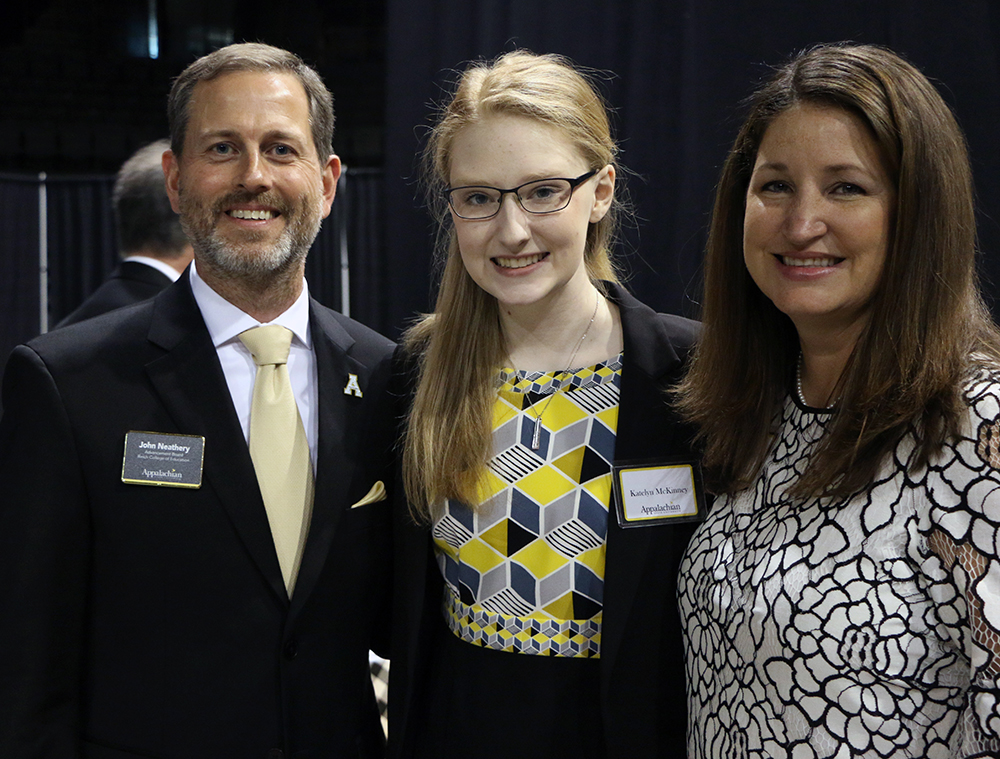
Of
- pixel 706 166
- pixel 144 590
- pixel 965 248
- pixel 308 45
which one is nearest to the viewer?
pixel 965 248

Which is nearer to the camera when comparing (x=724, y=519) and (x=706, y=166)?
(x=724, y=519)

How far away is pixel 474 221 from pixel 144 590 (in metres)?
0.93

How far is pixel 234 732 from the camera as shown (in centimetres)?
177

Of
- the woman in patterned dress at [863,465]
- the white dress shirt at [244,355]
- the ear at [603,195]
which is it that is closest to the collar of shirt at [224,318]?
the white dress shirt at [244,355]

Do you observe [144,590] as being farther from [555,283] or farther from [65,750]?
[555,283]

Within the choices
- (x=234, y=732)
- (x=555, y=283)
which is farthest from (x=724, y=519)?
(x=234, y=732)

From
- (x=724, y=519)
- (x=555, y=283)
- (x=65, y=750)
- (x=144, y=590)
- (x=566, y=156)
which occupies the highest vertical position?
(x=566, y=156)

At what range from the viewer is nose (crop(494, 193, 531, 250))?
1764 mm

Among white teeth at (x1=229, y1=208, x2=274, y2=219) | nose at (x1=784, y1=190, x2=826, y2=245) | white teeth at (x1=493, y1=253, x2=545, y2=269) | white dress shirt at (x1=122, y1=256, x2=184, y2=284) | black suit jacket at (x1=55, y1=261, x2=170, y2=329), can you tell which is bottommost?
black suit jacket at (x1=55, y1=261, x2=170, y2=329)

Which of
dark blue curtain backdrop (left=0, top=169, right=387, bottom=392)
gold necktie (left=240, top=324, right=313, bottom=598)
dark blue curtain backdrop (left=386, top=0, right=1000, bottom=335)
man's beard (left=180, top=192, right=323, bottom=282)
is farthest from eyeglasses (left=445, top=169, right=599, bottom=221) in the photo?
dark blue curtain backdrop (left=0, top=169, right=387, bottom=392)

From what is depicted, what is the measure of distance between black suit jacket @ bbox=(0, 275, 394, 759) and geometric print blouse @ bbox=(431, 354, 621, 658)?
0.29m

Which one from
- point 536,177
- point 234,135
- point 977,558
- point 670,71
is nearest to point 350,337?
point 234,135

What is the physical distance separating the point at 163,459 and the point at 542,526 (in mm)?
729

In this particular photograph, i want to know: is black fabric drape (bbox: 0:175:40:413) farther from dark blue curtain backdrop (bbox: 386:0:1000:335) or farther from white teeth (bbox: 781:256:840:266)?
white teeth (bbox: 781:256:840:266)
